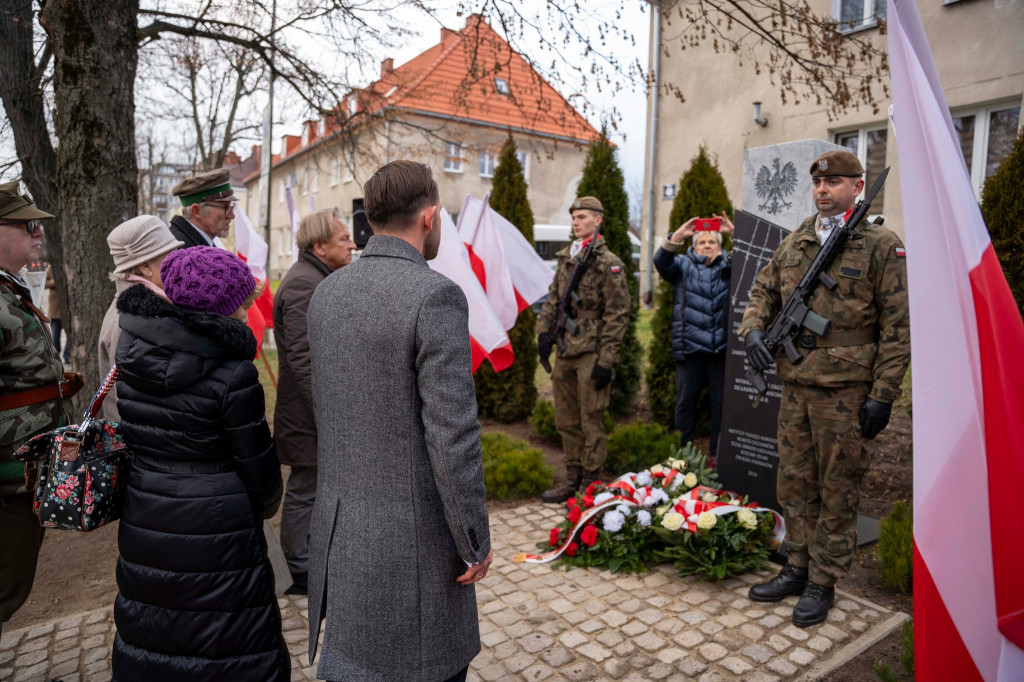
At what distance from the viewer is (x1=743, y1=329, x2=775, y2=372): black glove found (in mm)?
3596

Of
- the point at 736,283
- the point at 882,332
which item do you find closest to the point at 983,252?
the point at 882,332

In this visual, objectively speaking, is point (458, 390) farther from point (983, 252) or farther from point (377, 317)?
point (983, 252)

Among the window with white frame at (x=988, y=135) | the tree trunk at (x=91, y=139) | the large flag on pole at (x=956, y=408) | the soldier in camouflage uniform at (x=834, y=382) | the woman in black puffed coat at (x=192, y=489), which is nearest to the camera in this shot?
the large flag on pole at (x=956, y=408)

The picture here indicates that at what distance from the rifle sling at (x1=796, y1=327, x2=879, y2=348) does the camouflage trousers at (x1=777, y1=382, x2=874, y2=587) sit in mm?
221

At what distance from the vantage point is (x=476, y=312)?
182 inches

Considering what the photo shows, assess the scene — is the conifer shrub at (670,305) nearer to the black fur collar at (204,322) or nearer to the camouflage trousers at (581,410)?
the camouflage trousers at (581,410)

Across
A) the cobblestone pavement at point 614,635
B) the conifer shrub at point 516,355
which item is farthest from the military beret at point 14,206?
the conifer shrub at point 516,355

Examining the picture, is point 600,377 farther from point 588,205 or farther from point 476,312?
point 588,205

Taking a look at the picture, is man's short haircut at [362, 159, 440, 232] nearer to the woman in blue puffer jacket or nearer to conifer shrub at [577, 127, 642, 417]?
the woman in blue puffer jacket

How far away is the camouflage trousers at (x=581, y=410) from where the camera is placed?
17.6 feet

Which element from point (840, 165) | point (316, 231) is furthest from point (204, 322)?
point (840, 165)

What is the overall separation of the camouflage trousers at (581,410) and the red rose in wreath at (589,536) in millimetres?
1113

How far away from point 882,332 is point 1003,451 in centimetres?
196

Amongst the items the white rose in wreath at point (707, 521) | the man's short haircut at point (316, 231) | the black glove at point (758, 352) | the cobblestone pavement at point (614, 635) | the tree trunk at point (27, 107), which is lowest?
the cobblestone pavement at point (614, 635)
